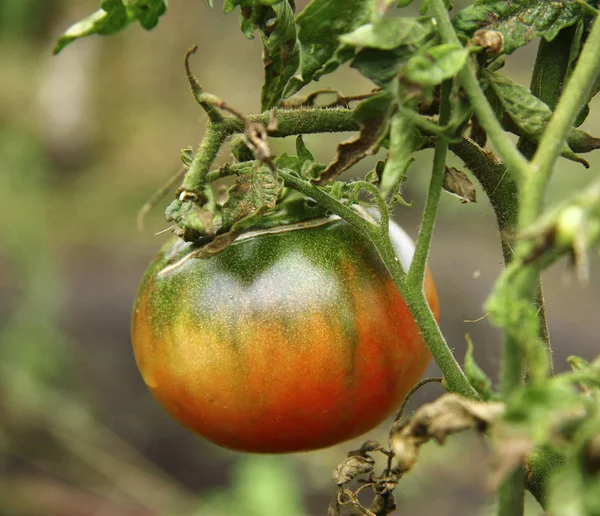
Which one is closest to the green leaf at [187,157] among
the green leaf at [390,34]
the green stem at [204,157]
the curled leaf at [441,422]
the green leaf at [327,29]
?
the green stem at [204,157]

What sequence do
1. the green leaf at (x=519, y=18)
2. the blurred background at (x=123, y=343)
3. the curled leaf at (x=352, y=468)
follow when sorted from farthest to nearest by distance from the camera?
1. the blurred background at (x=123, y=343)
2. the curled leaf at (x=352, y=468)
3. the green leaf at (x=519, y=18)

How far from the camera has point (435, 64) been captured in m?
0.55

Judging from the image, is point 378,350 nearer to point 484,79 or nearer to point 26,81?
point 484,79

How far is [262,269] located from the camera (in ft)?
2.62

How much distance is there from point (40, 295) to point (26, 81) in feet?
12.3

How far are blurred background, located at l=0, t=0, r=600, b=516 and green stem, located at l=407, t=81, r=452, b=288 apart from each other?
4.79ft

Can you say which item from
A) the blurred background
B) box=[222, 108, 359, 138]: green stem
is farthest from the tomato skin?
the blurred background

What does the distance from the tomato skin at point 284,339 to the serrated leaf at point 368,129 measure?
0.20 m

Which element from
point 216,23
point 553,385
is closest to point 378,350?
point 553,385

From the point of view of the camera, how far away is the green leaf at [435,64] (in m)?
0.54

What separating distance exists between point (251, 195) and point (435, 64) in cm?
26

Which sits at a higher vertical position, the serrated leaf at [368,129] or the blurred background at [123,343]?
the serrated leaf at [368,129]

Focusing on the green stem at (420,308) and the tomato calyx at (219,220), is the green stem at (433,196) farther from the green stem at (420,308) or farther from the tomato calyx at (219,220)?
the tomato calyx at (219,220)

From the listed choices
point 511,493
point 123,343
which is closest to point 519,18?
point 511,493
